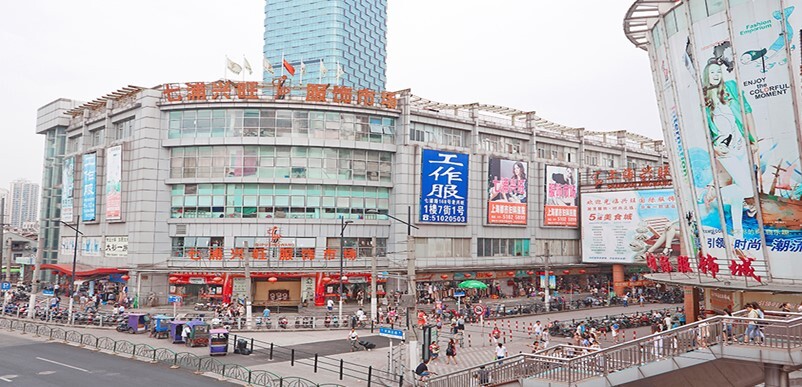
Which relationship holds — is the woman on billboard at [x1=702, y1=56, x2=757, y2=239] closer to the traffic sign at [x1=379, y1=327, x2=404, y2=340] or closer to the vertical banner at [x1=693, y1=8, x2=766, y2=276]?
the vertical banner at [x1=693, y1=8, x2=766, y2=276]

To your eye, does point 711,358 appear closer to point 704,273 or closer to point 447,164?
point 704,273

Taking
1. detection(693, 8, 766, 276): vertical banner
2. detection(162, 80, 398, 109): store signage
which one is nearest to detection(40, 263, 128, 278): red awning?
detection(162, 80, 398, 109): store signage

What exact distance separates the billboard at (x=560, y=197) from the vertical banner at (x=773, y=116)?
135ft

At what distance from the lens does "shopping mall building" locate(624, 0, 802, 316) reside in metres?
26.6

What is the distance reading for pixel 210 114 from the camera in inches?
2131

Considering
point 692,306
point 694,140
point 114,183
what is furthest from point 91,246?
point 694,140

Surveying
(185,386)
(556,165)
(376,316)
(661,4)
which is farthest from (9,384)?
(556,165)

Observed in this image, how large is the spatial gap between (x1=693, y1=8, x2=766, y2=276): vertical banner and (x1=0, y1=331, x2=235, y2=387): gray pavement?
25.2m

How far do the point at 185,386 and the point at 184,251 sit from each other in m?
32.2

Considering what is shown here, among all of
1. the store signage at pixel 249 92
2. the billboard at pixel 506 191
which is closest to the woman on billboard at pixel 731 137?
the store signage at pixel 249 92

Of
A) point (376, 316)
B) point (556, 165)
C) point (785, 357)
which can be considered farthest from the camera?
point (556, 165)

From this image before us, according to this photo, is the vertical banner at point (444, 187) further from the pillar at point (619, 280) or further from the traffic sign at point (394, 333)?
the traffic sign at point (394, 333)

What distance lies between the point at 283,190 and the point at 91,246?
23757 millimetres

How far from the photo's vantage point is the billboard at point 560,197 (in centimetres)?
6969
